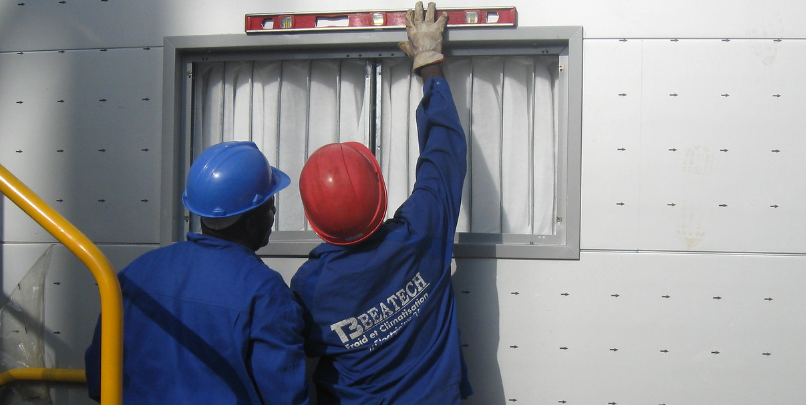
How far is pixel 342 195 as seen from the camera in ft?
6.79

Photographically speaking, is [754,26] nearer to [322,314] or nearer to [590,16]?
[590,16]

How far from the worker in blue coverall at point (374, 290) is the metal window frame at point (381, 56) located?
505 millimetres

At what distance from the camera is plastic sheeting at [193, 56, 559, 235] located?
2768mm

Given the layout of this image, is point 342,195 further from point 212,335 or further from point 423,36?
point 423,36

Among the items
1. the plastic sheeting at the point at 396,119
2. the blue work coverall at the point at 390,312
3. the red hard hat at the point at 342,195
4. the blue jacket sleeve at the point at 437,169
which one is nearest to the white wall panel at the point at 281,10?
the plastic sheeting at the point at 396,119

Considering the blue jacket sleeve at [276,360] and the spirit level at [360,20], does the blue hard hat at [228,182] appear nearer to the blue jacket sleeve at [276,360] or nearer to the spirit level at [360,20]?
the blue jacket sleeve at [276,360]

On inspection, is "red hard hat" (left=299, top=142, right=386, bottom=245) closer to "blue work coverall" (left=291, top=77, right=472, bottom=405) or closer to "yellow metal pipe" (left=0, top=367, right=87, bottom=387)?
"blue work coverall" (left=291, top=77, right=472, bottom=405)

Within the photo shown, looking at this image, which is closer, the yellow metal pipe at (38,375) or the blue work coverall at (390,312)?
the blue work coverall at (390,312)

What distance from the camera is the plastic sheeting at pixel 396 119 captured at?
9.08 ft

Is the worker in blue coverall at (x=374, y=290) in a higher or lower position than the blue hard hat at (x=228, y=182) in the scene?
lower

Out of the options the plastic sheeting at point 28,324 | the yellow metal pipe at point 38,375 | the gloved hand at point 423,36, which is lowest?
the yellow metal pipe at point 38,375

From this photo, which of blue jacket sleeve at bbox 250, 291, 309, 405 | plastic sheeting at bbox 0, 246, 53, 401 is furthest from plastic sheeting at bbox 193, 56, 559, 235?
blue jacket sleeve at bbox 250, 291, 309, 405

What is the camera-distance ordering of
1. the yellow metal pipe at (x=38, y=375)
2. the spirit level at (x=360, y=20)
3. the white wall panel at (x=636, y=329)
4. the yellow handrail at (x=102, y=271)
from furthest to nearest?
the yellow metal pipe at (x=38, y=375), the spirit level at (x=360, y=20), the white wall panel at (x=636, y=329), the yellow handrail at (x=102, y=271)

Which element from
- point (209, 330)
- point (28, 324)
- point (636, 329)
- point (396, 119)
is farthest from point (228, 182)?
point (636, 329)
